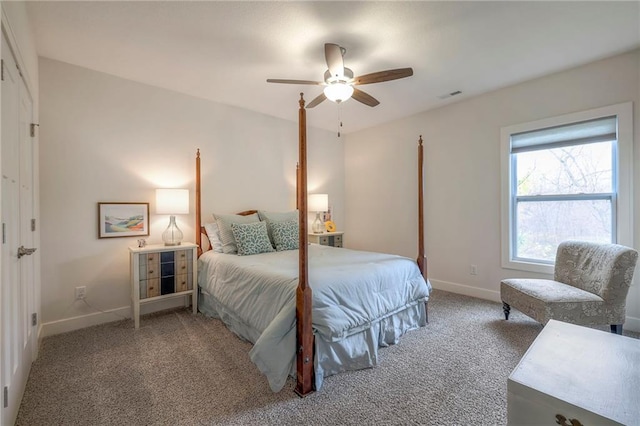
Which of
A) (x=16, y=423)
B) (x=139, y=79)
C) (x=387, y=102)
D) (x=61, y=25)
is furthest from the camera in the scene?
(x=387, y=102)

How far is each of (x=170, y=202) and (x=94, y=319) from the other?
139 centimetres

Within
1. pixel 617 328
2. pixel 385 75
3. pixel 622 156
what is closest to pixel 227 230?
pixel 385 75

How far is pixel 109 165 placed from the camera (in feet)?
9.77

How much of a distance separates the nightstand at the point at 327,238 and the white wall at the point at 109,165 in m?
1.13

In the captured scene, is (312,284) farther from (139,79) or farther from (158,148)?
(139,79)

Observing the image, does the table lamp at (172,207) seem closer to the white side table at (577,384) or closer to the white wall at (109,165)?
the white wall at (109,165)

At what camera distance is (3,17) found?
1.41 metres

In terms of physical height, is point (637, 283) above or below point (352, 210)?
below

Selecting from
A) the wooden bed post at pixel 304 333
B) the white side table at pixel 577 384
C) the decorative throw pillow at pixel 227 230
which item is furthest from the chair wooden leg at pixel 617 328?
the decorative throw pillow at pixel 227 230

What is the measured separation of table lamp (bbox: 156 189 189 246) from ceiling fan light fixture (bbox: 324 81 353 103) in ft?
6.24

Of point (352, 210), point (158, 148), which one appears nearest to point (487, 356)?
point (352, 210)

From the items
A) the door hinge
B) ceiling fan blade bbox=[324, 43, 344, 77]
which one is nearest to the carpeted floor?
the door hinge

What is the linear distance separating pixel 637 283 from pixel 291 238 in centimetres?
342

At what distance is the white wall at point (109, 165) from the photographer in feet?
8.81
